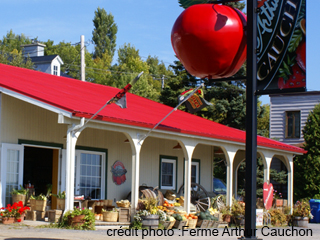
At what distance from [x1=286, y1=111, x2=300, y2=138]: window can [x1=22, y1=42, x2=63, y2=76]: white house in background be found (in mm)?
13050

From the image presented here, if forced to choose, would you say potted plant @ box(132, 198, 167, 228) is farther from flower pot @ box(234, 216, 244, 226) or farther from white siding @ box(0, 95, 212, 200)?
flower pot @ box(234, 216, 244, 226)

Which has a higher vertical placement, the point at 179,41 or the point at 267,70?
the point at 179,41

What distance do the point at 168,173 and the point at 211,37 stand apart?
537 inches

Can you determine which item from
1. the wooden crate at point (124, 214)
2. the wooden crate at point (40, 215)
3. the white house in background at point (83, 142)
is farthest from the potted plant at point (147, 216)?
the wooden crate at point (40, 215)

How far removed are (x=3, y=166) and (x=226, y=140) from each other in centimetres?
725

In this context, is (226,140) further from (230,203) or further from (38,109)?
(38,109)

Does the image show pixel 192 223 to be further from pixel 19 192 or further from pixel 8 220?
pixel 8 220

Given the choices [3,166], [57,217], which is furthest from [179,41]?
[3,166]

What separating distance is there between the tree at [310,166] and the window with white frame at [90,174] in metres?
11.3

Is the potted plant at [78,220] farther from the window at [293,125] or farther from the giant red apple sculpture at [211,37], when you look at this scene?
the window at [293,125]

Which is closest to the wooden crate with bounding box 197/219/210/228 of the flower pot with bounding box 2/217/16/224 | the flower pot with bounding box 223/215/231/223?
the flower pot with bounding box 223/215/231/223

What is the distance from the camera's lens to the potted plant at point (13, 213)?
1150cm

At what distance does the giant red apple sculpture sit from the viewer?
433 cm

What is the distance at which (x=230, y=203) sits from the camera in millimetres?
16250
